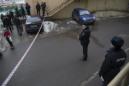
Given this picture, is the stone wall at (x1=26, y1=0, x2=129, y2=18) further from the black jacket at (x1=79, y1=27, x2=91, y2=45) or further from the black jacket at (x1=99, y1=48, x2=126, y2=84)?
the black jacket at (x1=99, y1=48, x2=126, y2=84)

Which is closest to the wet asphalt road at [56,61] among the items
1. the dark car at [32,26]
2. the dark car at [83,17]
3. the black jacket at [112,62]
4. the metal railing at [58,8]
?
the dark car at [32,26]

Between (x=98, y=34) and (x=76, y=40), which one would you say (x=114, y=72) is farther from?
(x=98, y=34)

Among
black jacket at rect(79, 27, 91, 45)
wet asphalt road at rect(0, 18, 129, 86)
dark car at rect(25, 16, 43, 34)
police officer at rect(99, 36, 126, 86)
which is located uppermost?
police officer at rect(99, 36, 126, 86)

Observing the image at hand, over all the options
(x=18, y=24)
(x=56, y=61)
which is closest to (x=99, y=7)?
(x=18, y=24)

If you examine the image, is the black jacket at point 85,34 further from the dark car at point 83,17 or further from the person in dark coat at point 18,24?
the dark car at point 83,17

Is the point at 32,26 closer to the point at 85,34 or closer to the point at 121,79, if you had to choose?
the point at 85,34

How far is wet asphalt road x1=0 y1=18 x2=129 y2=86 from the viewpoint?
35.7ft

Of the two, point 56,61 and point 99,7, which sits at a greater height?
point 99,7

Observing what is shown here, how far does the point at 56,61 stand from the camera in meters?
13.7

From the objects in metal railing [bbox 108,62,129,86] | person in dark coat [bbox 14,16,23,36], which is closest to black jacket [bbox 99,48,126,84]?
metal railing [bbox 108,62,129,86]

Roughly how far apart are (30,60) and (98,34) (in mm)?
9074

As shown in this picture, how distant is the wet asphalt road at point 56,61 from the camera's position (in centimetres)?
1088

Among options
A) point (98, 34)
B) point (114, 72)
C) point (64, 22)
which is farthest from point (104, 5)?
point (114, 72)

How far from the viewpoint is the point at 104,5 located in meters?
32.6
